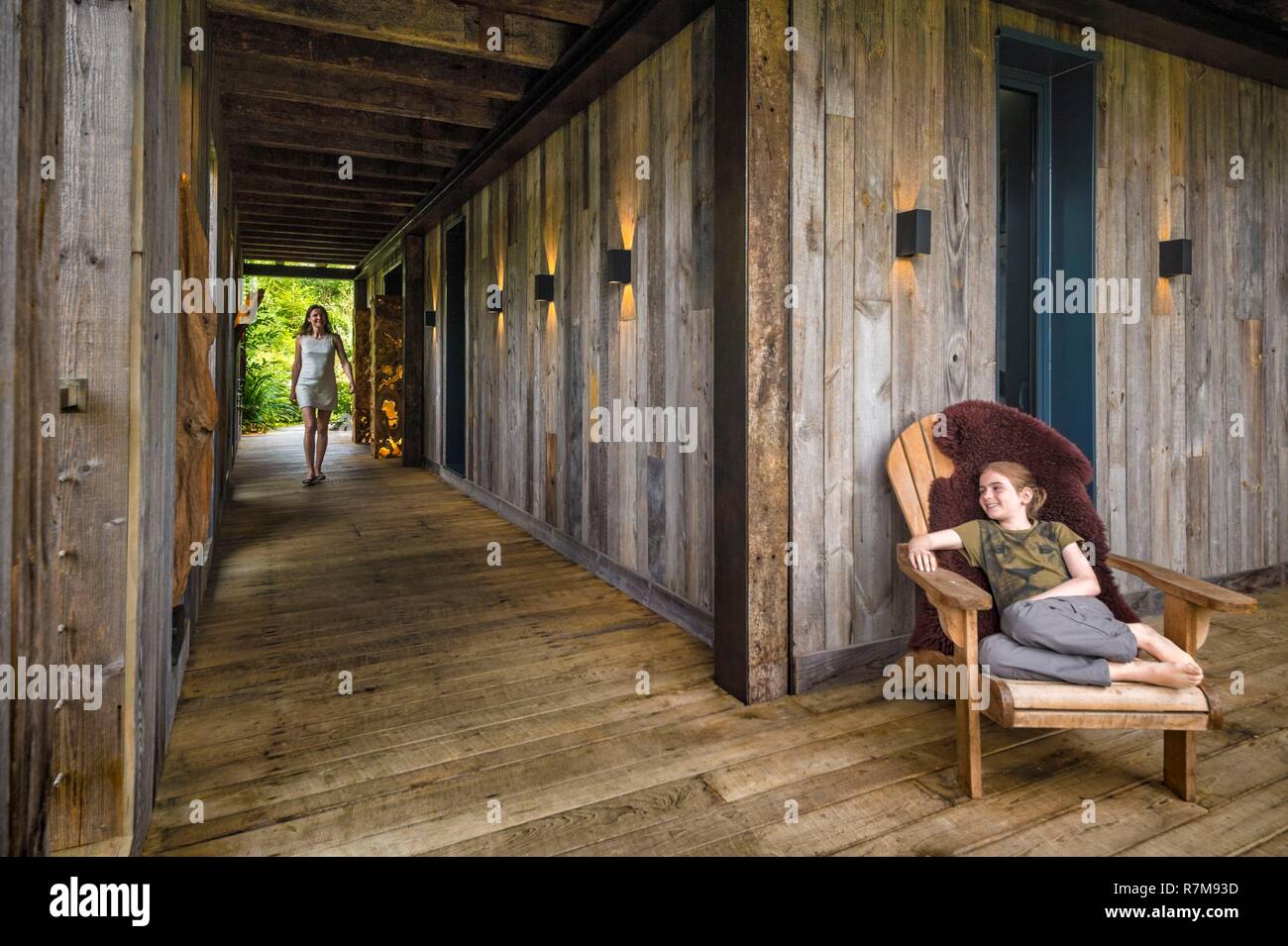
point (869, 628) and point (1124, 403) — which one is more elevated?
point (1124, 403)

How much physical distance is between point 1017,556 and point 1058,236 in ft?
6.13

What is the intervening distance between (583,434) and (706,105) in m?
1.89

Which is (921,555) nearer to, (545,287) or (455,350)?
(545,287)

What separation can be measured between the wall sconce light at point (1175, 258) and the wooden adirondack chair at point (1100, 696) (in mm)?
1973

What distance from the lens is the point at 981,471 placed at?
243cm

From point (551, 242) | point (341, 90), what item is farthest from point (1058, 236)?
point (341, 90)

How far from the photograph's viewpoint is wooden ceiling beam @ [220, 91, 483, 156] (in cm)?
482

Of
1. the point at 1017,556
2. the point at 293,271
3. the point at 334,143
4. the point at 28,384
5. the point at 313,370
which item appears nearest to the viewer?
the point at 28,384

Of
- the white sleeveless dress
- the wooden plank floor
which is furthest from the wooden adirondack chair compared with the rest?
the white sleeveless dress

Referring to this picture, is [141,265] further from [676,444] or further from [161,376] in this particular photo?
[676,444]

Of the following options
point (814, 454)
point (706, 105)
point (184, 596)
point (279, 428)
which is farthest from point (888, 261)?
point (279, 428)

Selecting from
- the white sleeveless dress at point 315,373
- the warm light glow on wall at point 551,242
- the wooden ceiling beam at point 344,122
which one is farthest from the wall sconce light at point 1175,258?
the white sleeveless dress at point 315,373
